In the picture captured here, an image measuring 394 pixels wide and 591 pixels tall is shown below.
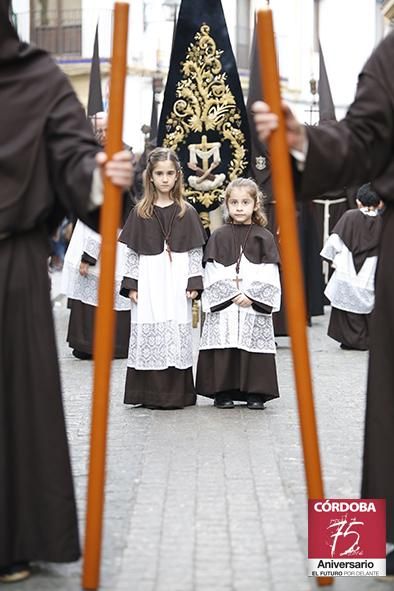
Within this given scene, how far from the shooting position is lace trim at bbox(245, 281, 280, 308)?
9.83 metres

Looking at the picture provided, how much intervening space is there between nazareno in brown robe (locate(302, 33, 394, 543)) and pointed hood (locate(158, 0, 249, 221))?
25.5 feet

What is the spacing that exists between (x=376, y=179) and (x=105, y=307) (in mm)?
1249

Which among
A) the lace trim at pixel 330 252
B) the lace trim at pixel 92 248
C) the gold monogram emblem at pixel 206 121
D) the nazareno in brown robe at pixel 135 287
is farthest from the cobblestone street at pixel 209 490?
the lace trim at pixel 330 252

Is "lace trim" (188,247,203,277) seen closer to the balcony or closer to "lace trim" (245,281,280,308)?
"lace trim" (245,281,280,308)

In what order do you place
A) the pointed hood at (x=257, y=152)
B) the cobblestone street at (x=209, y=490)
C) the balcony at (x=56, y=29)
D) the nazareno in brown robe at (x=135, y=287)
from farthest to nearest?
the balcony at (x=56, y=29)
the pointed hood at (x=257, y=152)
the nazareno in brown robe at (x=135, y=287)
the cobblestone street at (x=209, y=490)

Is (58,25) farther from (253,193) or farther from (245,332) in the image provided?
(245,332)

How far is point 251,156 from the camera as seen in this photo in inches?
538

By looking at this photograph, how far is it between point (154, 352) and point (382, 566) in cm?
488

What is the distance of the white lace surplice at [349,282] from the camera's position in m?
14.9

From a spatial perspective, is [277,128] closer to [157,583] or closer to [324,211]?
[157,583]

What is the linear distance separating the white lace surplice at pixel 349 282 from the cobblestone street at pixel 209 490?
12.3 feet

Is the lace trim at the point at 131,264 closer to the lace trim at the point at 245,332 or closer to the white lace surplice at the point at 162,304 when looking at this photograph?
the white lace surplice at the point at 162,304

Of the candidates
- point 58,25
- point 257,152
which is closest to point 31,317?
point 257,152

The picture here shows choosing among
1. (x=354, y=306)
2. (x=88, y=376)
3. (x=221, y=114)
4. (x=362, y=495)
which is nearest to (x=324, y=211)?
(x=354, y=306)
